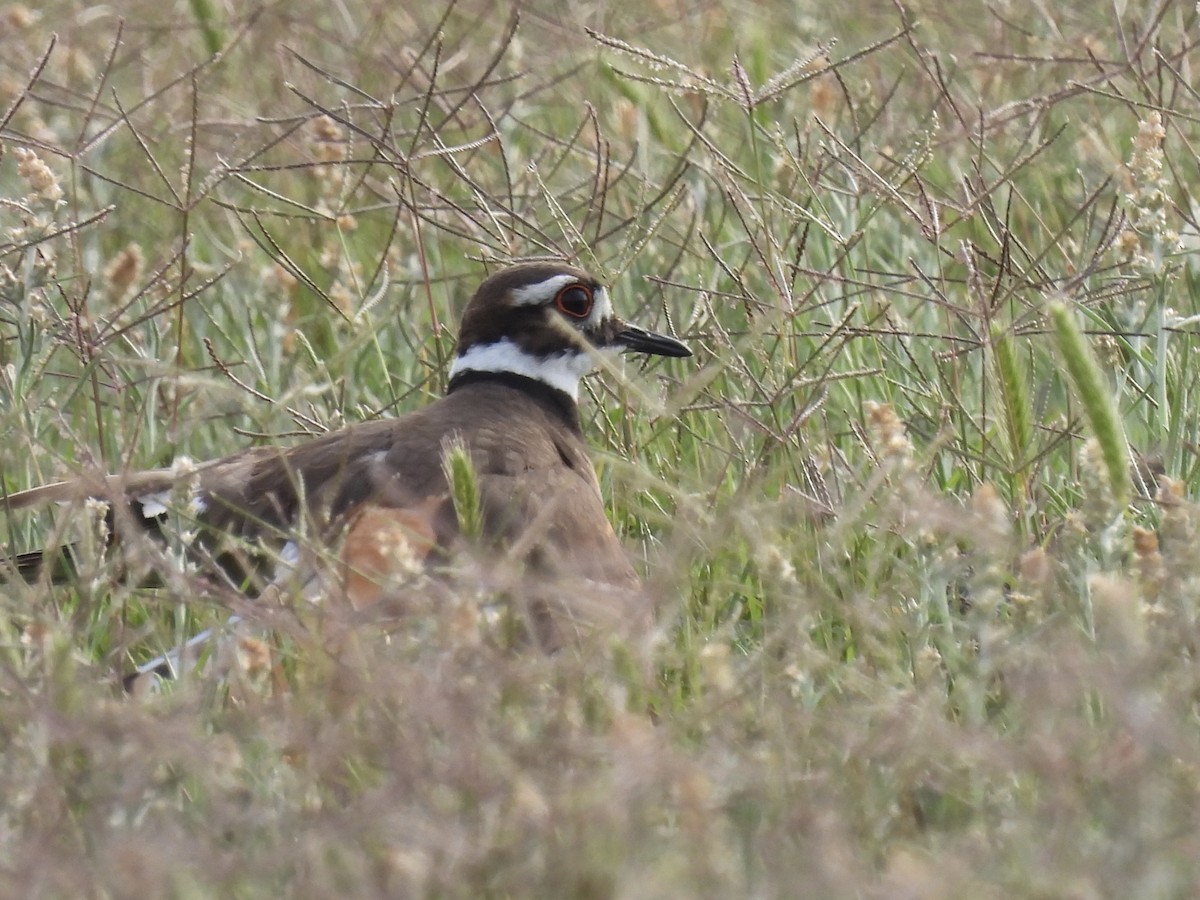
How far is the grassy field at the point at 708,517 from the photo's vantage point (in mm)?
2609

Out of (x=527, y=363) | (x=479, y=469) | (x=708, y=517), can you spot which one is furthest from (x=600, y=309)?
(x=708, y=517)

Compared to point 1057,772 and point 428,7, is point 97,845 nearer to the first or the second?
point 1057,772

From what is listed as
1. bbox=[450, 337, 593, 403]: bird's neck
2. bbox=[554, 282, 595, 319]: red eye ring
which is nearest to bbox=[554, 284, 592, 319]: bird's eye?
bbox=[554, 282, 595, 319]: red eye ring

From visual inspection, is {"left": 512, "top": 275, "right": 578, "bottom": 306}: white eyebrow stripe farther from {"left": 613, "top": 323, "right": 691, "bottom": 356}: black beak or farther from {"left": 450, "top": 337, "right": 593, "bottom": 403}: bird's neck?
{"left": 613, "top": 323, "right": 691, "bottom": 356}: black beak

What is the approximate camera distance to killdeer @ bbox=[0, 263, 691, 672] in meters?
4.39

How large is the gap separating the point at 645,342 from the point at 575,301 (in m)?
0.24

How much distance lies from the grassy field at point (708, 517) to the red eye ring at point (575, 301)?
163mm

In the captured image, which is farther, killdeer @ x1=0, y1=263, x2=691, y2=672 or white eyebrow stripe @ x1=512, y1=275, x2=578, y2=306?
white eyebrow stripe @ x1=512, y1=275, x2=578, y2=306

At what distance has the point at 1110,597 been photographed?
2568mm

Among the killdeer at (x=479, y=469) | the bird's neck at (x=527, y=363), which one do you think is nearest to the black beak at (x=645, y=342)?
the killdeer at (x=479, y=469)

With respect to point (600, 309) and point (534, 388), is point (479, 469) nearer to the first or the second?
point (534, 388)

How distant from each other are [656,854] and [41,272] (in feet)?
8.14

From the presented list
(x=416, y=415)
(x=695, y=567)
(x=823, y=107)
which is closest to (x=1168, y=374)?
(x=695, y=567)

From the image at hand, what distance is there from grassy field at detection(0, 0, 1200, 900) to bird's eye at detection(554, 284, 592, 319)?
163mm
